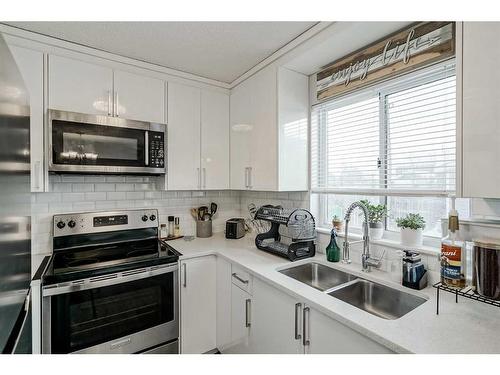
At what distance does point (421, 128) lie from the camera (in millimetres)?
1444

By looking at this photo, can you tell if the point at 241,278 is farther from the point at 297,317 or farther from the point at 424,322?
the point at 424,322

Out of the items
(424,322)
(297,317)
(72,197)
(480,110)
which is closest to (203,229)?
(72,197)

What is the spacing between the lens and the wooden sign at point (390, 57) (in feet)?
4.30

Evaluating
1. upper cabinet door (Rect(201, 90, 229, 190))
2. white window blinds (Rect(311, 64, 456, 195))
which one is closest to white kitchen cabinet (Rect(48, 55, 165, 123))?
upper cabinet door (Rect(201, 90, 229, 190))

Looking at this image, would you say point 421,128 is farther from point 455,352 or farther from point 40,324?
point 40,324

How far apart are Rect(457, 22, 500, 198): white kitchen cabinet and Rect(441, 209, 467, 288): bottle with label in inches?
7.1

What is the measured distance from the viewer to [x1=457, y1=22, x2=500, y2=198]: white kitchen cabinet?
2.97ft

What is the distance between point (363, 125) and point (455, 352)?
4.37ft

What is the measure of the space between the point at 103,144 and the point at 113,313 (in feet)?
3.64

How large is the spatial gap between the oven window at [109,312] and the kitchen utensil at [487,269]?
1.65 metres

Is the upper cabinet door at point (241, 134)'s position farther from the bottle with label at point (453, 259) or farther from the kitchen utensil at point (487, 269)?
the kitchen utensil at point (487, 269)

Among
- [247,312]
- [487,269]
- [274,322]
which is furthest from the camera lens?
[247,312]

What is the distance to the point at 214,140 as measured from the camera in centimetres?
235

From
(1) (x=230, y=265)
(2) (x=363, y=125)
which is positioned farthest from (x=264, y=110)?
(1) (x=230, y=265)
